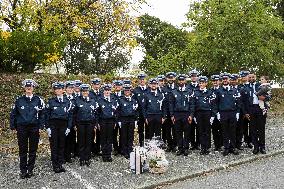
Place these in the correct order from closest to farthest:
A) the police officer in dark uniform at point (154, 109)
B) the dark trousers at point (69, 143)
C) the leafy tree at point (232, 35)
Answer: the dark trousers at point (69, 143) → the police officer in dark uniform at point (154, 109) → the leafy tree at point (232, 35)

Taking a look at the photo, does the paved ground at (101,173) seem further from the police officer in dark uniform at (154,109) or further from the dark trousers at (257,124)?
the police officer in dark uniform at (154,109)

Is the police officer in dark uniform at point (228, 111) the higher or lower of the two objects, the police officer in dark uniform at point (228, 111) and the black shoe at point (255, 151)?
the higher

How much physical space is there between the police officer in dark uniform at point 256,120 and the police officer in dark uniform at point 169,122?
6.48ft

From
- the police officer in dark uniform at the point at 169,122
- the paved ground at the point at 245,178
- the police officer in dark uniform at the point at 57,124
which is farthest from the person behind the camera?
the police officer in dark uniform at the point at 169,122

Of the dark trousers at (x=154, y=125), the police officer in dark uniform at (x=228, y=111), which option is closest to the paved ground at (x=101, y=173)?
the police officer in dark uniform at (x=228, y=111)

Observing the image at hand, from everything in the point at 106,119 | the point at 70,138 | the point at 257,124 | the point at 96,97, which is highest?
the point at 96,97

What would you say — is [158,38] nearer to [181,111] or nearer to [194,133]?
[194,133]

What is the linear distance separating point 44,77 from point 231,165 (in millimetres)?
10092

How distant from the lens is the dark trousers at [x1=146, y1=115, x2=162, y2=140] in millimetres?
11273

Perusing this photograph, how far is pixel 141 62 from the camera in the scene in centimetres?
4219

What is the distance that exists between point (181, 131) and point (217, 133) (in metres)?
1.03

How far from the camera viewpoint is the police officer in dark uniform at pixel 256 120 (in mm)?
10938

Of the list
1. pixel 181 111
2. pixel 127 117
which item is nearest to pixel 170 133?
pixel 181 111

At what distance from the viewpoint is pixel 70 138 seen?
35.0 feet
